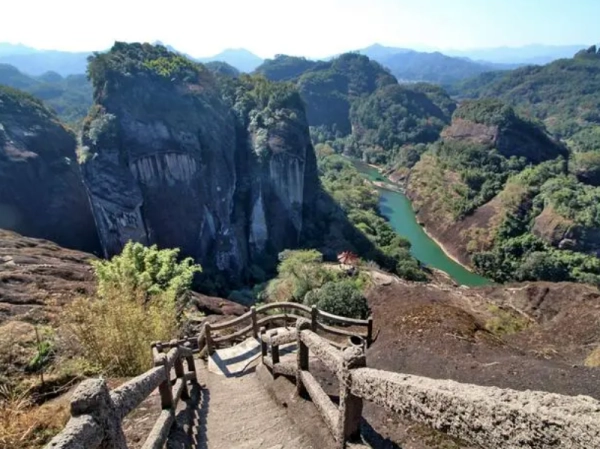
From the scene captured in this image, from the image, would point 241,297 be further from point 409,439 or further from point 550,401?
point 550,401

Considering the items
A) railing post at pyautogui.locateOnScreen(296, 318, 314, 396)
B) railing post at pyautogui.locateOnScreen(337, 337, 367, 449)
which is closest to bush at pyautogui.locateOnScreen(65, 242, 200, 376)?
railing post at pyautogui.locateOnScreen(296, 318, 314, 396)

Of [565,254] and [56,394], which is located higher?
[56,394]

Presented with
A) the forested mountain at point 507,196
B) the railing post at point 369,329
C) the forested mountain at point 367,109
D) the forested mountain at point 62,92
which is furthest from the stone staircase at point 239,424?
the forested mountain at point 62,92

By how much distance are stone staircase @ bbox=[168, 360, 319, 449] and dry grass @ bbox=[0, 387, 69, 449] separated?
51.0 inches

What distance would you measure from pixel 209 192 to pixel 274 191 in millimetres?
10188

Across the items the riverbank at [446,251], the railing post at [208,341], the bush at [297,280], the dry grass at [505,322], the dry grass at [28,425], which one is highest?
the dry grass at [28,425]

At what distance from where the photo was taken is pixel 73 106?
131375mm

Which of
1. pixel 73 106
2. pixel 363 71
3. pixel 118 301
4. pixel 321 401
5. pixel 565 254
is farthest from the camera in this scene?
pixel 363 71

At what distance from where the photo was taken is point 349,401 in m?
3.47

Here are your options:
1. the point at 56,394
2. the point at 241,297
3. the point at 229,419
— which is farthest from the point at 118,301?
the point at 241,297

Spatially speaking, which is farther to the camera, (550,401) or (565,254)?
(565,254)

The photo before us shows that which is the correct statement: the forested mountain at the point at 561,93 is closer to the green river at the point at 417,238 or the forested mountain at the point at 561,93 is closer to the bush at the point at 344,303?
A: the green river at the point at 417,238

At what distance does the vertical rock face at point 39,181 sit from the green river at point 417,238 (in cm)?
4068

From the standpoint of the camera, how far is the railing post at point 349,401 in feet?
11.1
